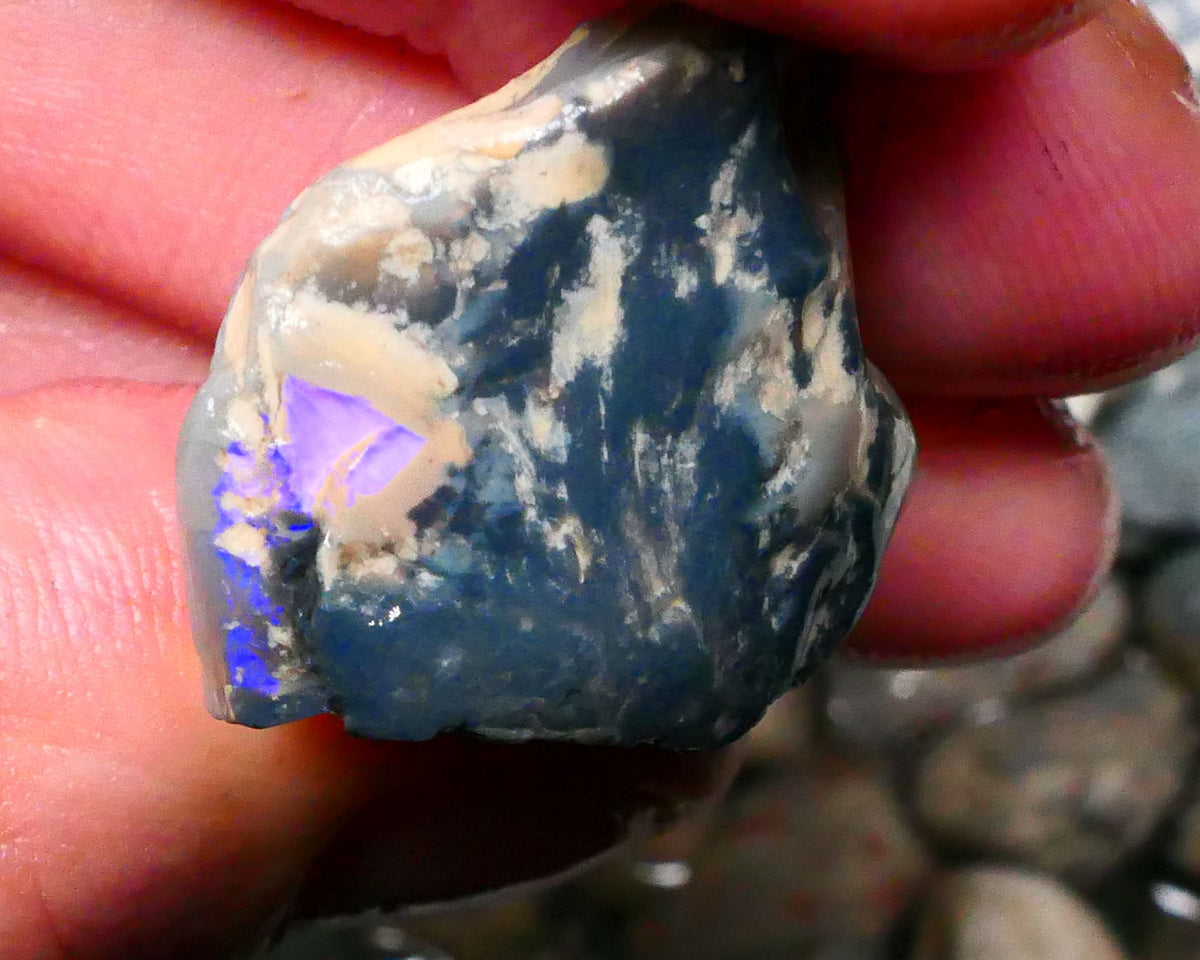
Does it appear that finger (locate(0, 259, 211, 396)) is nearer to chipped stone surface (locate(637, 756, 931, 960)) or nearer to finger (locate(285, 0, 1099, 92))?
finger (locate(285, 0, 1099, 92))

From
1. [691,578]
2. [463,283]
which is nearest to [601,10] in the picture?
[463,283]

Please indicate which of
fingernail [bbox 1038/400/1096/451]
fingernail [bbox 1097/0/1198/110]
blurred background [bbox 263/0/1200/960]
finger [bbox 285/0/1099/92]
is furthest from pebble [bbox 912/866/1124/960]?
finger [bbox 285/0/1099/92]

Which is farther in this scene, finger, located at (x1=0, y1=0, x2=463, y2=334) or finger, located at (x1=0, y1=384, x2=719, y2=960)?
finger, located at (x1=0, y1=0, x2=463, y2=334)

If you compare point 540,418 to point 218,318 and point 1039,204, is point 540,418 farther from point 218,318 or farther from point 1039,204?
point 218,318

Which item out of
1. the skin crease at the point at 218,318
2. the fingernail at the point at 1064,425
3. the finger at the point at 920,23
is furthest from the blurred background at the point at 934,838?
the finger at the point at 920,23

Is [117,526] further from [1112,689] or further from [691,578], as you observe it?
[1112,689]

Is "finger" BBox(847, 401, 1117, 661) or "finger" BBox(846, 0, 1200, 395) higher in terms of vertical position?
"finger" BBox(846, 0, 1200, 395)

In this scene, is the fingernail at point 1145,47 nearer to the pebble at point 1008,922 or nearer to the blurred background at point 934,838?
the blurred background at point 934,838
